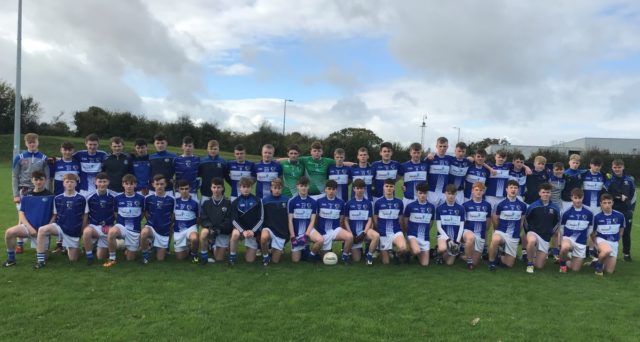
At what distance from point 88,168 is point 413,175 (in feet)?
16.9

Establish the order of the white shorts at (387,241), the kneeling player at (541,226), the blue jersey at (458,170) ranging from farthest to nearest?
the blue jersey at (458,170) → the white shorts at (387,241) → the kneeling player at (541,226)

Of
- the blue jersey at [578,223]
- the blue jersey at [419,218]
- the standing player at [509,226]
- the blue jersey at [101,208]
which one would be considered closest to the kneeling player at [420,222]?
the blue jersey at [419,218]

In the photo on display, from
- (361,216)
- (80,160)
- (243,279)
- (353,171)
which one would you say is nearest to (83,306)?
(243,279)

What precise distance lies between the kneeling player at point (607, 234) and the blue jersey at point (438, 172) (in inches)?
88.7

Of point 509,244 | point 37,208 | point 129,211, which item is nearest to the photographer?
point 37,208

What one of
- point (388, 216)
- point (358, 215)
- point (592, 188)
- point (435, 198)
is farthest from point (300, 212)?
point (592, 188)

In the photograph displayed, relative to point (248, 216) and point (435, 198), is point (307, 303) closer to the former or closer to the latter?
point (248, 216)

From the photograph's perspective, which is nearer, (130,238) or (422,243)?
(130,238)

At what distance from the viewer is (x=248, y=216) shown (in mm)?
6602

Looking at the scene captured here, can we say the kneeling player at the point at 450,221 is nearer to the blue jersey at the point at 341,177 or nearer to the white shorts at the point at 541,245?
the white shorts at the point at 541,245

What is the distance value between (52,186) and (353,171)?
4.81 m

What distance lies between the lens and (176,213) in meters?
6.56

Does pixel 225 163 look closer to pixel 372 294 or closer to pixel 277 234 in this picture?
pixel 277 234

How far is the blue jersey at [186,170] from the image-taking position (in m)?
7.34
